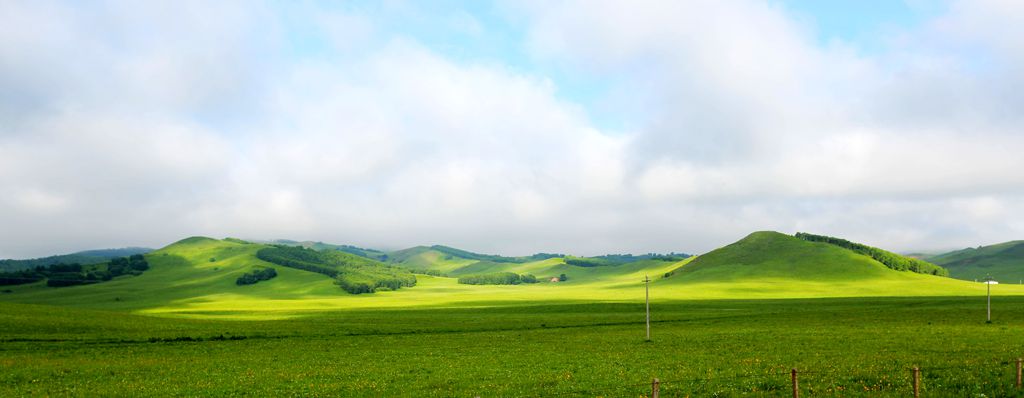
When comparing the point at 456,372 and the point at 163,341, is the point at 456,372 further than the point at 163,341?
No

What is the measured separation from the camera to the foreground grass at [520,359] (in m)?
31.2

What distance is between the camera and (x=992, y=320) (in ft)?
245

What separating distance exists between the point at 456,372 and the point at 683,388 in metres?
15.3

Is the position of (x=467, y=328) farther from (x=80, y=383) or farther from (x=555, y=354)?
(x=80, y=383)

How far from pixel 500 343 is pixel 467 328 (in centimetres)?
2480

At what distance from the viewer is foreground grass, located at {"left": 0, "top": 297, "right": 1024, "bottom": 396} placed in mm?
31203

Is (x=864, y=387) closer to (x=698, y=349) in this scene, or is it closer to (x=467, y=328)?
(x=698, y=349)

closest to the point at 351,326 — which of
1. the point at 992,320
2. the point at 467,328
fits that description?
the point at 467,328

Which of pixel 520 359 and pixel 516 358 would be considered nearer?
pixel 520 359

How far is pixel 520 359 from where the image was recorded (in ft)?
150

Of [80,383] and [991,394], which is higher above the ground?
[991,394]

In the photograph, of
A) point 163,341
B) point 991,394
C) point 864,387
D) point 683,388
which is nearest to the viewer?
point 991,394

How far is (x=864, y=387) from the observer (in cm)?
2733

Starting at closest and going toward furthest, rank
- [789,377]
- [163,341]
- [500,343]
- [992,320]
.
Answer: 1. [789,377]
2. [500,343]
3. [163,341]
4. [992,320]
